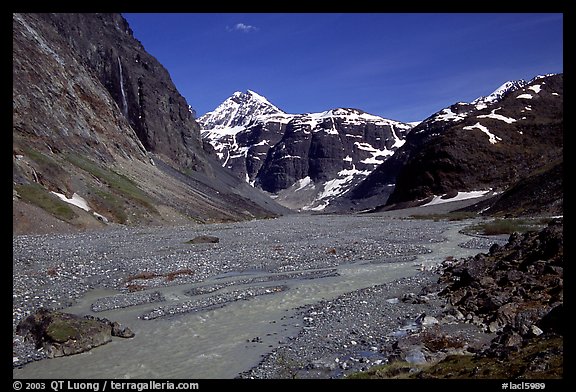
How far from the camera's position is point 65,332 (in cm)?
1577

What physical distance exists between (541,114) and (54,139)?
17358cm

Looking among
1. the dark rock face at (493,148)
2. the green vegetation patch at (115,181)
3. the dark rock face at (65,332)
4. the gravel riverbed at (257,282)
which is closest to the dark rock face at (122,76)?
the green vegetation patch at (115,181)

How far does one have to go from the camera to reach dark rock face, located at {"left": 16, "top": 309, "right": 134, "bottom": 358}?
50.2ft

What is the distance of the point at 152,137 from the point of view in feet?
619

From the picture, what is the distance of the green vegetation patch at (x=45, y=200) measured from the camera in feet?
207

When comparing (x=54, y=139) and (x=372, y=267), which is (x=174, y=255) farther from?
(x=54, y=139)

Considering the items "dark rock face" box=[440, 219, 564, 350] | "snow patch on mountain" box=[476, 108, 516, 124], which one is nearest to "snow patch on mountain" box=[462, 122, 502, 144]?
"snow patch on mountain" box=[476, 108, 516, 124]

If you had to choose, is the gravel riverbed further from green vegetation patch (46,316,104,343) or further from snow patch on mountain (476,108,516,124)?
snow patch on mountain (476,108,516,124)

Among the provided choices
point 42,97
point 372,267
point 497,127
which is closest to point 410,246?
point 372,267

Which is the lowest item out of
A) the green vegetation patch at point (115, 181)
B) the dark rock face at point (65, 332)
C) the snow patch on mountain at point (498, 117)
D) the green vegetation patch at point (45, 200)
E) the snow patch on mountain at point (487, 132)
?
the dark rock face at point (65, 332)

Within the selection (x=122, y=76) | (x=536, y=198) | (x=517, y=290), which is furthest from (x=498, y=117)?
(x=517, y=290)

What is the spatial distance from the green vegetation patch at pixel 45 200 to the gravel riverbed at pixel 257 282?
52.4 feet

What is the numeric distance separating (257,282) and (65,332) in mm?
14291

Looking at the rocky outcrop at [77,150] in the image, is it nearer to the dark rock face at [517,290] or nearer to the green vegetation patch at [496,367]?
the dark rock face at [517,290]
